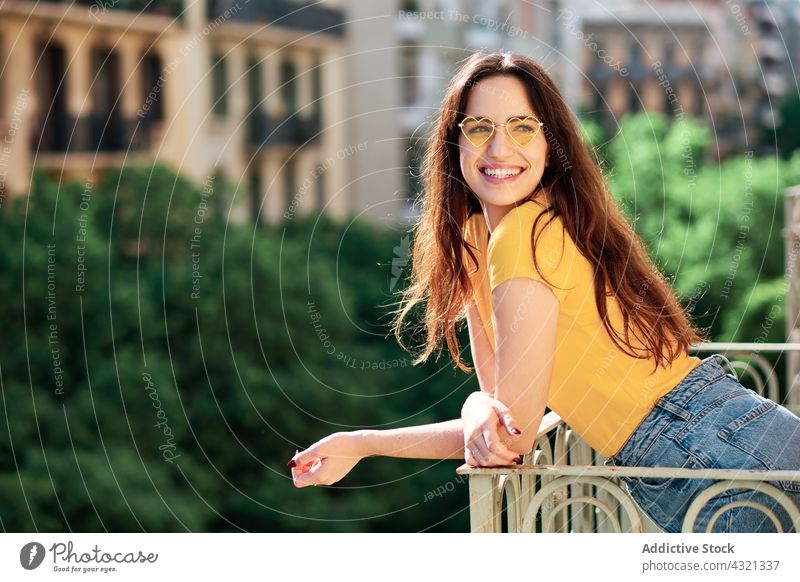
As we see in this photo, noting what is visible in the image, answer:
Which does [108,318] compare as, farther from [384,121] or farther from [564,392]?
[564,392]

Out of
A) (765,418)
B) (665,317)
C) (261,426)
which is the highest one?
(665,317)

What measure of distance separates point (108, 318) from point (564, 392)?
16.8 m

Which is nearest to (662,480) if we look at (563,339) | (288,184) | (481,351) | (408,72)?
(563,339)

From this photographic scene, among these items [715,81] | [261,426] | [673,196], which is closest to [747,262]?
[673,196]

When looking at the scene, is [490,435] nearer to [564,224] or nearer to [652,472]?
[652,472]

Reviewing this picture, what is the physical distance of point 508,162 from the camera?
220 cm

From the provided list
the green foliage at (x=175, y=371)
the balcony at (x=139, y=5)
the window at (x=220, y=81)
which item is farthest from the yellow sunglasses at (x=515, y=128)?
the window at (x=220, y=81)

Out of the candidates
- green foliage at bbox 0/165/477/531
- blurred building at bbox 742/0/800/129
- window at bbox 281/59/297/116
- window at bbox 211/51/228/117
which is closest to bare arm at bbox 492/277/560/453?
green foliage at bbox 0/165/477/531

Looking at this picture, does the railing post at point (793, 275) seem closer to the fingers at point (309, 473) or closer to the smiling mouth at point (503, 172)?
the smiling mouth at point (503, 172)

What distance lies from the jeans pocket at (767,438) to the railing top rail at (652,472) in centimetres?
10

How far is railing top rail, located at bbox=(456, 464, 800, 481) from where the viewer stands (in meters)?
1.92

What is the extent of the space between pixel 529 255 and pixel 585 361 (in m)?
0.22

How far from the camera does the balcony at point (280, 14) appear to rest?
24.3 m

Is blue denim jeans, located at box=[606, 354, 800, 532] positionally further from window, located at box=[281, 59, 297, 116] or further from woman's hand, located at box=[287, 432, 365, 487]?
window, located at box=[281, 59, 297, 116]
